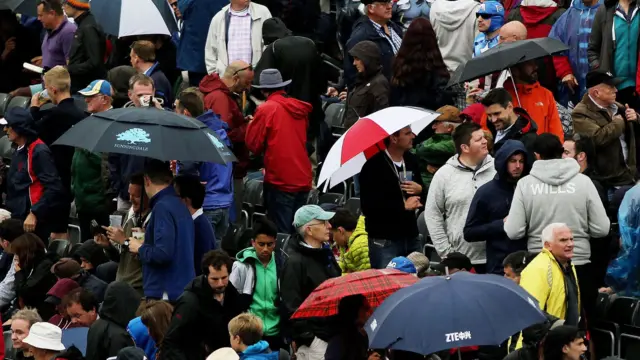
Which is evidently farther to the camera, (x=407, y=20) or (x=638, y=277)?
(x=407, y=20)

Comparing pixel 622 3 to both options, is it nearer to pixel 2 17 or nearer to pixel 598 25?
pixel 598 25

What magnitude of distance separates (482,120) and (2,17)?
806 cm

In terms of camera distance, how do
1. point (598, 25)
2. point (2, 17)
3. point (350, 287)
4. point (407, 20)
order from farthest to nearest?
1. point (2, 17)
2. point (407, 20)
3. point (598, 25)
4. point (350, 287)

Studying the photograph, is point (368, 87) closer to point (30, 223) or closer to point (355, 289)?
point (30, 223)

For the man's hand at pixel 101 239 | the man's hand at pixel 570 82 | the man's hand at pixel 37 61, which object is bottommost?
the man's hand at pixel 37 61

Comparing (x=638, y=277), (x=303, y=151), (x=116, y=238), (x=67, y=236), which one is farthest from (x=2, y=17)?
(x=638, y=277)

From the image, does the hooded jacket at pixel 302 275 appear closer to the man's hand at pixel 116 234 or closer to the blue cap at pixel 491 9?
the man's hand at pixel 116 234

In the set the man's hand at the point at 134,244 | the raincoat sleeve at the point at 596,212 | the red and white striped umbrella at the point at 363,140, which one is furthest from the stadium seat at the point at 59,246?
the raincoat sleeve at the point at 596,212

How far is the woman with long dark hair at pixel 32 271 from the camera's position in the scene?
15.9 meters

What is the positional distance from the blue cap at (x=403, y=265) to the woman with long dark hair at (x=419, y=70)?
10.7 feet

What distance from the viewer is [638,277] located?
547 inches

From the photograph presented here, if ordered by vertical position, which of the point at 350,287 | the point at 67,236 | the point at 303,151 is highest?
the point at 350,287

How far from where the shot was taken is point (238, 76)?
666 inches

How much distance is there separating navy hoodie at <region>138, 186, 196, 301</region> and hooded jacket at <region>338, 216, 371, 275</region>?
1.60 m
